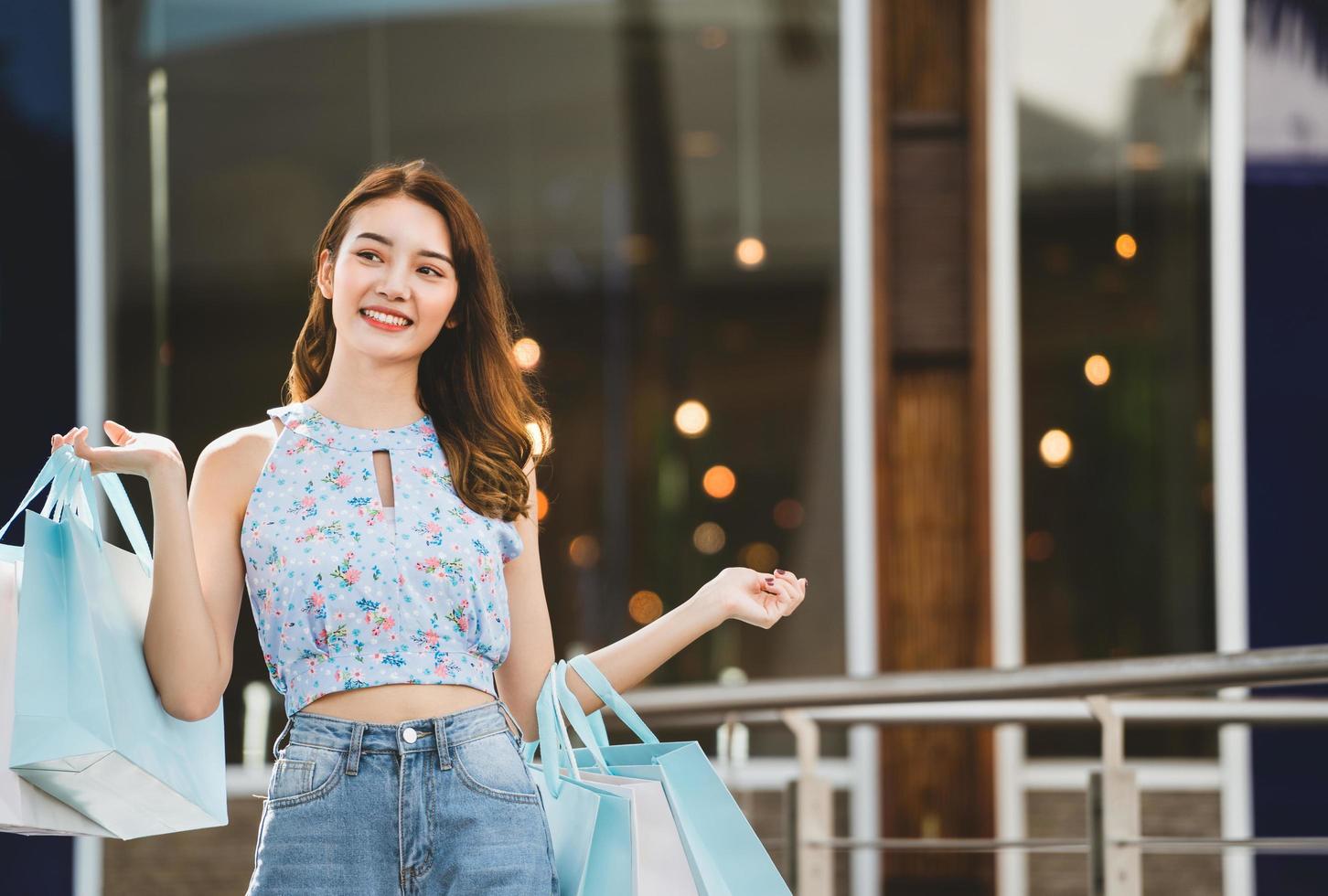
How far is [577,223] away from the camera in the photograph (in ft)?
19.7

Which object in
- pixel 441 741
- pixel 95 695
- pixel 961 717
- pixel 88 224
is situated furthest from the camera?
pixel 88 224

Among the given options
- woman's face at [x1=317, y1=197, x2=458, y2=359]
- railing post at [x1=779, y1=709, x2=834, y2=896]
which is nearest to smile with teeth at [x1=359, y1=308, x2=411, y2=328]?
woman's face at [x1=317, y1=197, x2=458, y2=359]

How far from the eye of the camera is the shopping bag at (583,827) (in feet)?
5.24

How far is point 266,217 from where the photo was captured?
5.98 meters

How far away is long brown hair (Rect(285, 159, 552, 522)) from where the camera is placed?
1.80 m

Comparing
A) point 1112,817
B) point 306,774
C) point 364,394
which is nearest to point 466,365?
point 364,394

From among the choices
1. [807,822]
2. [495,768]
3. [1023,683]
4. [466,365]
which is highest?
[466,365]

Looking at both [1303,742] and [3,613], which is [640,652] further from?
[1303,742]

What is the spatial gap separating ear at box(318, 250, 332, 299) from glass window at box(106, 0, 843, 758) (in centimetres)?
402

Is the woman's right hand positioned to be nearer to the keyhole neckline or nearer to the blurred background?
the keyhole neckline

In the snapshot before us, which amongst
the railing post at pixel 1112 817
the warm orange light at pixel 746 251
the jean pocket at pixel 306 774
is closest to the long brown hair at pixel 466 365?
the jean pocket at pixel 306 774

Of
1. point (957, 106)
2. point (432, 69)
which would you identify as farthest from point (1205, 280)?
point (432, 69)

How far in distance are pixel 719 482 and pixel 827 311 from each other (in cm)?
78

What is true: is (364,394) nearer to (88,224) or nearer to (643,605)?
(643,605)
